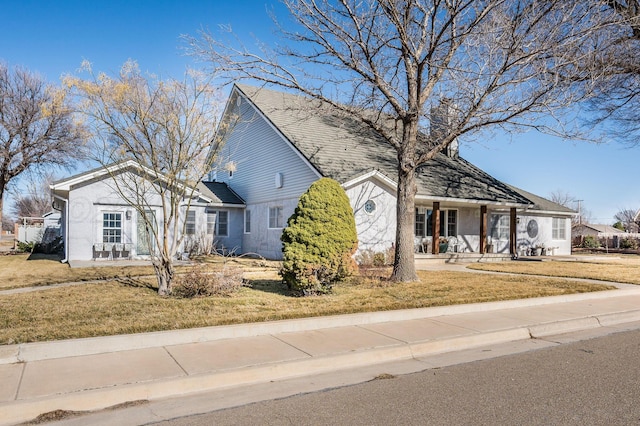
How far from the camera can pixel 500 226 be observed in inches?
1019

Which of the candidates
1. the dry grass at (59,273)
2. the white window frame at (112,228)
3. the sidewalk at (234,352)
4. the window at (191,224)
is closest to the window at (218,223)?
the window at (191,224)

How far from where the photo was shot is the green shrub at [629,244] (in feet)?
125

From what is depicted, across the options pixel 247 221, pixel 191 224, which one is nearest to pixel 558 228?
pixel 247 221

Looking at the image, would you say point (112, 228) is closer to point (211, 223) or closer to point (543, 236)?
point (211, 223)

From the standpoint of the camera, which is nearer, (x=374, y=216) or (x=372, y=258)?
(x=372, y=258)

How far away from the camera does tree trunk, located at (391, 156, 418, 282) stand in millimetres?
13438

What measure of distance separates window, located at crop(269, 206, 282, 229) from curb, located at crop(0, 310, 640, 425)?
47.0ft

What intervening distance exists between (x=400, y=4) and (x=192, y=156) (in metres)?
6.77

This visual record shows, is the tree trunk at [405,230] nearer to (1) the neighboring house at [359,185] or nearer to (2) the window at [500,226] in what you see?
(1) the neighboring house at [359,185]

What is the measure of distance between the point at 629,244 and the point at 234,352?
40.4 metres

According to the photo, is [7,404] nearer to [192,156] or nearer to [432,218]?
[192,156]

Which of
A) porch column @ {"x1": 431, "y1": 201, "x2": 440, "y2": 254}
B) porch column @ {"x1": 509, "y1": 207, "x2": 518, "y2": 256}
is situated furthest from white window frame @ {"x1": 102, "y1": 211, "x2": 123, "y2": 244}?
porch column @ {"x1": 509, "y1": 207, "x2": 518, "y2": 256}

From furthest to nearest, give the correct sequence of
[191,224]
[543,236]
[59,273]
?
1. [543,236]
2. [191,224]
3. [59,273]

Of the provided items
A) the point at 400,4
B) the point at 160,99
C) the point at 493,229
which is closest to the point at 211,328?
the point at 160,99
